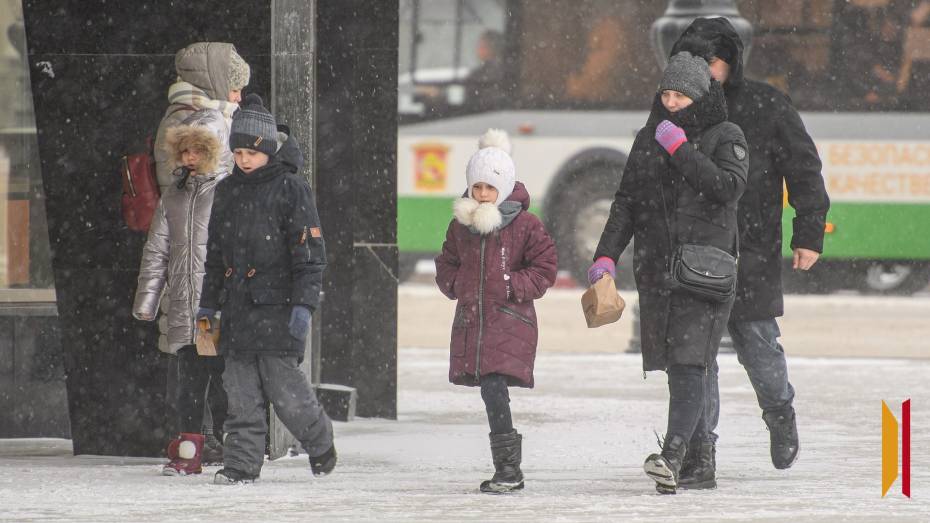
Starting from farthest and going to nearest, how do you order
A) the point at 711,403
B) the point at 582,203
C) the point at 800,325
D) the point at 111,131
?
the point at 582,203 → the point at 800,325 → the point at 111,131 → the point at 711,403

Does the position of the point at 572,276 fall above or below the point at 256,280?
below

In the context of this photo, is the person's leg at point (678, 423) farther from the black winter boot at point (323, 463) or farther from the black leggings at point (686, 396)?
the black winter boot at point (323, 463)

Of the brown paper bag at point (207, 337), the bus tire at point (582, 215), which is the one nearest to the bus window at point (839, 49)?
the bus tire at point (582, 215)

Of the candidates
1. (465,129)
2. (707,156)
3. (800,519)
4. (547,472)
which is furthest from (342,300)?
(465,129)

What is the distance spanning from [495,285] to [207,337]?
1189mm

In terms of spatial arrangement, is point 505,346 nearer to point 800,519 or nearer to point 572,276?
point 800,519

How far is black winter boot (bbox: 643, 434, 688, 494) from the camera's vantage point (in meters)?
6.91

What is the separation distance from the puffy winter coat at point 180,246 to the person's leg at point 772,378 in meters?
2.25

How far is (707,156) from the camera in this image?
277 inches

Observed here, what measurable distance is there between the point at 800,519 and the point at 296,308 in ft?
6.91

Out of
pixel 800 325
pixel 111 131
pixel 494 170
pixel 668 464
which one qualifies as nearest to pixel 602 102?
pixel 800 325

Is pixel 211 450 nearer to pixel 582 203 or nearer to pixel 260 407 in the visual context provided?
pixel 260 407

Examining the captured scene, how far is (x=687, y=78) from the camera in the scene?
702 cm

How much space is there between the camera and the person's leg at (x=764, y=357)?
7562mm
